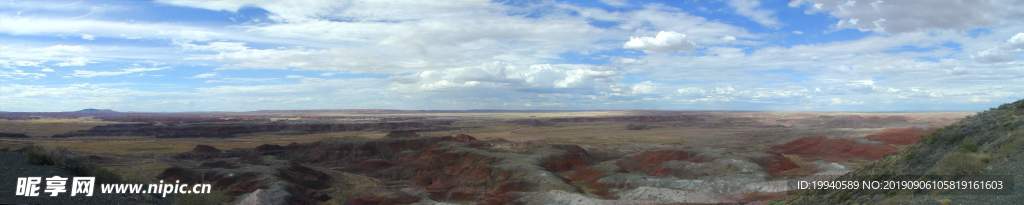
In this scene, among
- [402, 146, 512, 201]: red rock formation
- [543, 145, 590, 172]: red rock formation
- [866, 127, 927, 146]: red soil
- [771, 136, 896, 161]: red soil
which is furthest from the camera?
[866, 127, 927, 146]: red soil

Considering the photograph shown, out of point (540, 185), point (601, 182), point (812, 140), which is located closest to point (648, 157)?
point (601, 182)

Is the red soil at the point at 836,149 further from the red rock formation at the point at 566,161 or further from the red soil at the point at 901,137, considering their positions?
the red rock formation at the point at 566,161

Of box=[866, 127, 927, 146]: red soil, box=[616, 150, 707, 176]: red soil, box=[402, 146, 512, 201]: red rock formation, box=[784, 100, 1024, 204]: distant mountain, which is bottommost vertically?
box=[402, 146, 512, 201]: red rock formation

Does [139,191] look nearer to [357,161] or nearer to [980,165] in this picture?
[980,165]

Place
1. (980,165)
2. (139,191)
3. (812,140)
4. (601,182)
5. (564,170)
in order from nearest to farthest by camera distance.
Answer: (980,165)
(139,191)
(601,182)
(564,170)
(812,140)

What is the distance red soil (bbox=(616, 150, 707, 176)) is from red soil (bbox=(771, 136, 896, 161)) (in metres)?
15.8

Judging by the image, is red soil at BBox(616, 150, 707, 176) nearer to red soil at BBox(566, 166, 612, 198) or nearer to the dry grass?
red soil at BBox(566, 166, 612, 198)

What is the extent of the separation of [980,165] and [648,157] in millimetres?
45625

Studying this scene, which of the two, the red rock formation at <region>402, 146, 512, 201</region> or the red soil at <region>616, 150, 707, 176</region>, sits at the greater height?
the red soil at <region>616, 150, 707, 176</region>

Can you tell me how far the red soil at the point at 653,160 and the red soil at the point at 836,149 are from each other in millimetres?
15777

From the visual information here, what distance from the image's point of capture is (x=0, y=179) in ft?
57.7

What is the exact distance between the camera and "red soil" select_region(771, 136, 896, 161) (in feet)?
202

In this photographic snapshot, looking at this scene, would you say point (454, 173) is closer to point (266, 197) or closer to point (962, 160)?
point (266, 197)

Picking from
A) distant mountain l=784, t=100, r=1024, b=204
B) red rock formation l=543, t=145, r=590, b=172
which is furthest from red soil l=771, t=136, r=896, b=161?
distant mountain l=784, t=100, r=1024, b=204
